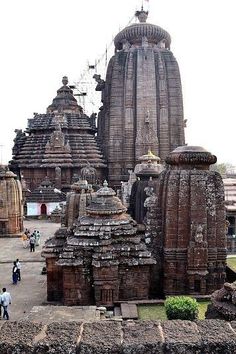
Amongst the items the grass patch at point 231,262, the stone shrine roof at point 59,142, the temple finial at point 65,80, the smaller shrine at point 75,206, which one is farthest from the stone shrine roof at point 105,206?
the temple finial at point 65,80

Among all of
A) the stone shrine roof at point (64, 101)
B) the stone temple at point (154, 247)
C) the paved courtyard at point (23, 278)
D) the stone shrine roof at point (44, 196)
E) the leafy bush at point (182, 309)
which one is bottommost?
the paved courtyard at point (23, 278)

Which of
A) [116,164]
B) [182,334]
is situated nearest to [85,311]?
[182,334]

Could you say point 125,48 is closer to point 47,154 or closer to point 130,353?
point 47,154

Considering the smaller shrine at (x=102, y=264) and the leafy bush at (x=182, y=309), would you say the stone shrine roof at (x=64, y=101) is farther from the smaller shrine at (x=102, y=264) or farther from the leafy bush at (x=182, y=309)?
the leafy bush at (x=182, y=309)

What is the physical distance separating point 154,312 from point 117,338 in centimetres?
787

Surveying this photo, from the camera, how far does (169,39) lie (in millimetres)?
45875

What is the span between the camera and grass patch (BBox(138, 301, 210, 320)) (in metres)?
11.1

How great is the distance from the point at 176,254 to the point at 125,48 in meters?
36.2

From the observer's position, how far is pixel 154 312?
1148 cm

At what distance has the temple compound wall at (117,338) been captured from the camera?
3.94 meters

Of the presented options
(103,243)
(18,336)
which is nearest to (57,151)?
(103,243)

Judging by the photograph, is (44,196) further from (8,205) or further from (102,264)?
(102,264)

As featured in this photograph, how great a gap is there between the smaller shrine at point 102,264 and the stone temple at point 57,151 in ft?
83.3

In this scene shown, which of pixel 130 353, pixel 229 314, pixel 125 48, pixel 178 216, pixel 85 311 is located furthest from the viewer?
pixel 125 48
